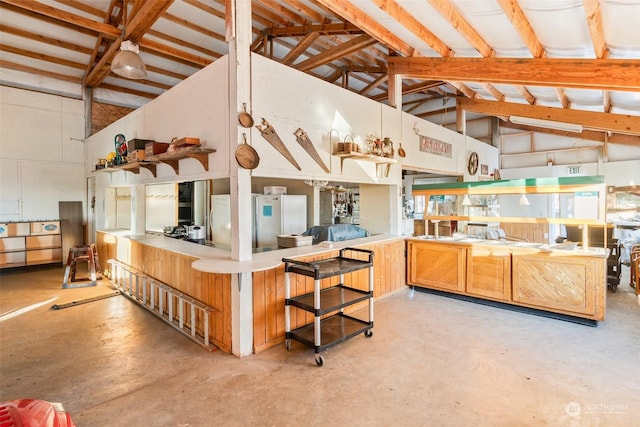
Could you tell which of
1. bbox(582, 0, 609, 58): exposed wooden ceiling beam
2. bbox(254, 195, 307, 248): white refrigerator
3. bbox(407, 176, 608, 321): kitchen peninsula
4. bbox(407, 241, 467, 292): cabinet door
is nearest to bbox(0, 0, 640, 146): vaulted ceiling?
bbox(582, 0, 609, 58): exposed wooden ceiling beam

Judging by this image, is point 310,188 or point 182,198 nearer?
point 310,188

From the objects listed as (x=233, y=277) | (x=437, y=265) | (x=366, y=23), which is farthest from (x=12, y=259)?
(x=437, y=265)

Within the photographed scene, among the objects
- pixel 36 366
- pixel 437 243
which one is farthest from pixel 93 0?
pixel 437 243

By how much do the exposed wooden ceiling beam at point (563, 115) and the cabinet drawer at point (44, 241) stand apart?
32.1 ft

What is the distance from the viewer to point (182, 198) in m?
8.13

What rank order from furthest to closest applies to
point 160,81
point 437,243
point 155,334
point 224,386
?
point 160,81 < point 437,243 < point 155,334 < point 224,386

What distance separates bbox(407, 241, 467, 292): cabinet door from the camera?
4.82 m

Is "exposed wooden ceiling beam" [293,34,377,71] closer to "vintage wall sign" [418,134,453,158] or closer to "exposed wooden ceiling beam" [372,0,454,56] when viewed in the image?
"exposed wooden ceiling beam" [372,0,454,56]

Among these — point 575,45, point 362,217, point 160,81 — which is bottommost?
point 362,217

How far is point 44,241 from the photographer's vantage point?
714 cm

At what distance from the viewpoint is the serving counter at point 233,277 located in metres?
3.15

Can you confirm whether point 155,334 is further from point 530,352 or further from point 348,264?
point 530,352

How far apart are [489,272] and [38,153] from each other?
932 centimetres

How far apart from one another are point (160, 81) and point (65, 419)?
838 centimetres
